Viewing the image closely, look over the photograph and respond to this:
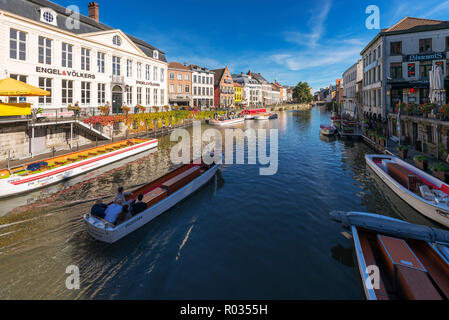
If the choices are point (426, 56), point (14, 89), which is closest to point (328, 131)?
point (426, 56)

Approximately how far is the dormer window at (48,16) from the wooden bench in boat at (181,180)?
2276cm

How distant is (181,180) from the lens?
1319cm

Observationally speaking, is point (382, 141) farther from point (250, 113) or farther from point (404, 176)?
point (250, 113)

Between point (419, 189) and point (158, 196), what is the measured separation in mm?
12680

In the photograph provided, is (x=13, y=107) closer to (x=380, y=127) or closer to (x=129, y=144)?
(x=129, y=144)

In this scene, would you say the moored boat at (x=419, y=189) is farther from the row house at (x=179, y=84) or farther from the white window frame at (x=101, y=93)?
the row house at (x=179, y=84)

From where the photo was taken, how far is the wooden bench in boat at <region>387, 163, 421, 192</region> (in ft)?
39.0

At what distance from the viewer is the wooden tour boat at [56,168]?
13.0 meters

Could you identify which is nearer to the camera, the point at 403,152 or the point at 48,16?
the point at 403,152

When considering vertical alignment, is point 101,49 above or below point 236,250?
above

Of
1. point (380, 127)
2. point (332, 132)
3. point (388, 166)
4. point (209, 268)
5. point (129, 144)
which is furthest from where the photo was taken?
point (332, 132)
